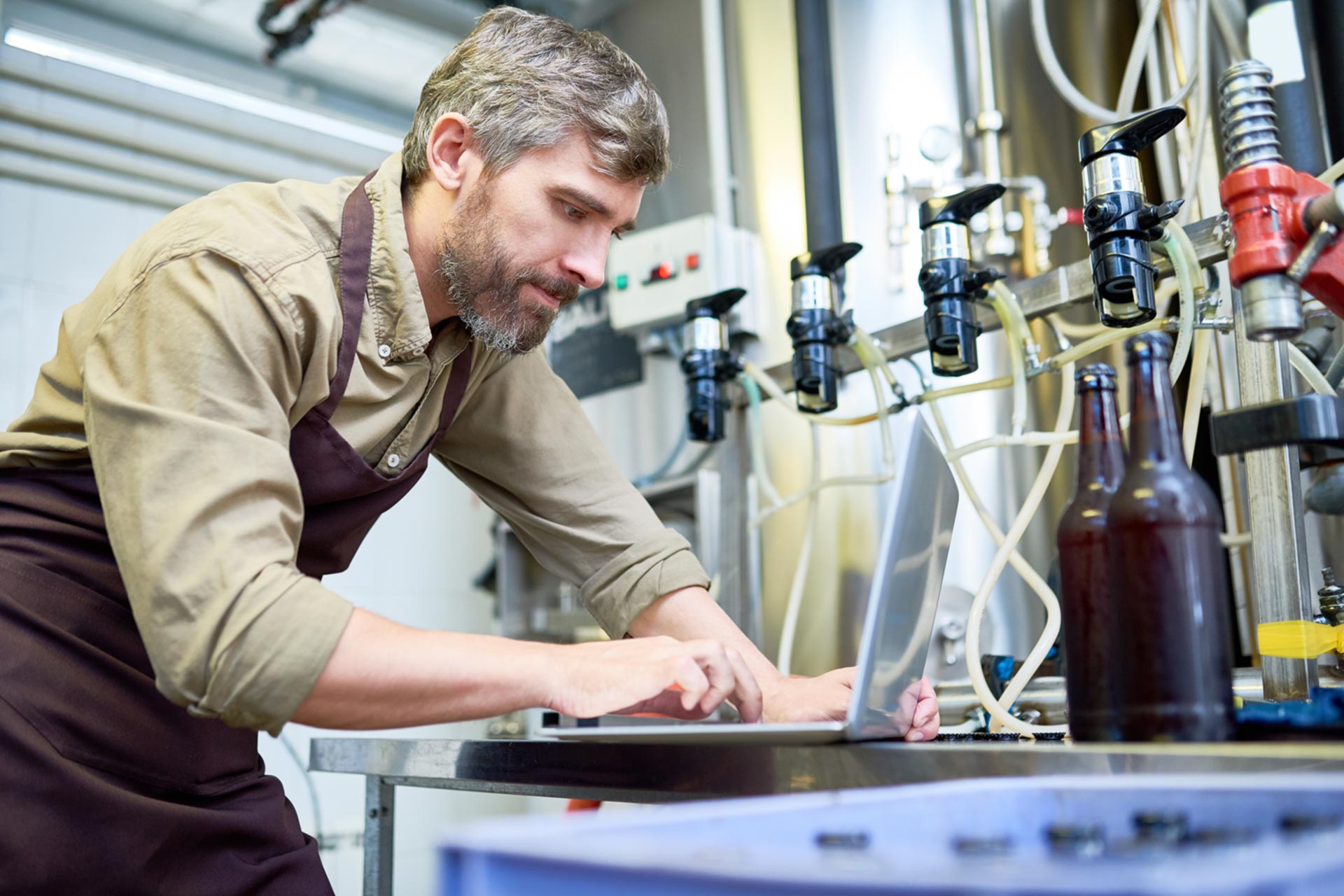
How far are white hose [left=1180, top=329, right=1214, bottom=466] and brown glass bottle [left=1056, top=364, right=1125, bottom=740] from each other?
330mm

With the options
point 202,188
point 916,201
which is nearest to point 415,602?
point 202,188

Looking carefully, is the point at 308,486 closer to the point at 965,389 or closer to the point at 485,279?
the point at 485,279

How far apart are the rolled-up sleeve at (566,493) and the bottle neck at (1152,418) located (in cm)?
60

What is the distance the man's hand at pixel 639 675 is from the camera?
0.77 m

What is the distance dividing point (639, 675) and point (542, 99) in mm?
610

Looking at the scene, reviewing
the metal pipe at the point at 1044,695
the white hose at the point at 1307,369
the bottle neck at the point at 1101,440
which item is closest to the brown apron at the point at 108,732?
the bottle neck at the point at 1101,440

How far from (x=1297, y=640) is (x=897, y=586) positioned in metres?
0.39

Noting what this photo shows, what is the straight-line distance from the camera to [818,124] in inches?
71.9

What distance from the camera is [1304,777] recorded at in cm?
44

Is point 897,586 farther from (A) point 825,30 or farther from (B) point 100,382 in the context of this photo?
(A) point 825,30

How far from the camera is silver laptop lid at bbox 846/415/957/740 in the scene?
0.70 m

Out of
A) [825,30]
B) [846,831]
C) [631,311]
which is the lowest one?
[846,831]

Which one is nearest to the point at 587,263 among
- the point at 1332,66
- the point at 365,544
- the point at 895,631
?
the point at 895,631

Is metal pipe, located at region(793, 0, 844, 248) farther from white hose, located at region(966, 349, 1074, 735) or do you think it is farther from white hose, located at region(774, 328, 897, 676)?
white hose, located at region(966, 349, 1074, 735)
